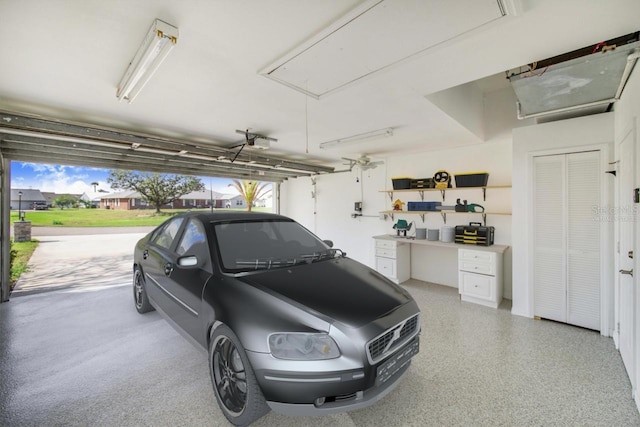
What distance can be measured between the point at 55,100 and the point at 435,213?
5729mm

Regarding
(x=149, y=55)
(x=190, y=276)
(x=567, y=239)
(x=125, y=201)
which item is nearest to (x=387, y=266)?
(x=567, y=239)

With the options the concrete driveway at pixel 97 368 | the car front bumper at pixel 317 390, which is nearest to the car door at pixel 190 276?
the concrete driveway at pixel 97 368

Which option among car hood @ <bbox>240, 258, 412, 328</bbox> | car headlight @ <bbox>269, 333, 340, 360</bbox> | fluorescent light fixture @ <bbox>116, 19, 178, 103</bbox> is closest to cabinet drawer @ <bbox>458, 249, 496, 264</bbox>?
car hood @ <bbox>240, 258, 412, 328</bbox>

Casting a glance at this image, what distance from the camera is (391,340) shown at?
1604 millimetres

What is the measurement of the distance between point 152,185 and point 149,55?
6373mm

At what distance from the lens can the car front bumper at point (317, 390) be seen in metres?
1.38

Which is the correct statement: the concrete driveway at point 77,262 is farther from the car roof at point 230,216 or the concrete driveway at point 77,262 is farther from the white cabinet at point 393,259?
the white cabinet at point 393,259

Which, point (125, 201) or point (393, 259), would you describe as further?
point (125, 201)

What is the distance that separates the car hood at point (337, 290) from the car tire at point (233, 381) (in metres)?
0.41

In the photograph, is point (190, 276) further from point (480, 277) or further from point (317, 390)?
point (480, 277)

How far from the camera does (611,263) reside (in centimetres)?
289

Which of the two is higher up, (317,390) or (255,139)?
(255,139)

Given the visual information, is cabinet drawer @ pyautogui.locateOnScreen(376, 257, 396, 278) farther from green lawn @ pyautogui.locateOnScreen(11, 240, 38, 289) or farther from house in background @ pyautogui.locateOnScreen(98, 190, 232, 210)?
green lawn @ pyautogui.locateOnScreen(11, 240, 38, 289)

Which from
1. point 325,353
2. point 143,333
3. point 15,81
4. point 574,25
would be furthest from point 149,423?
point 574,25
